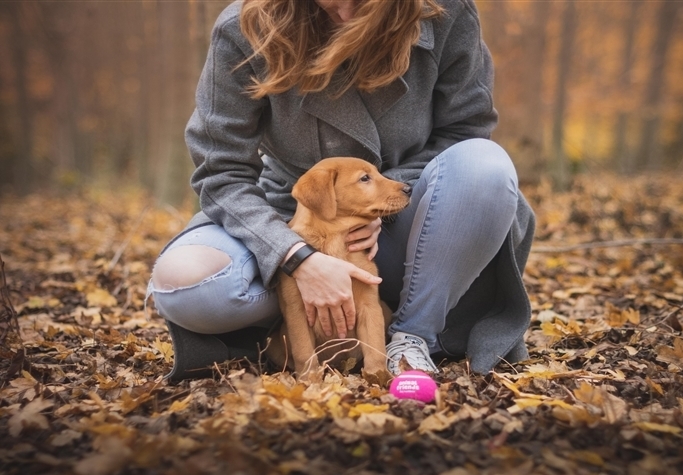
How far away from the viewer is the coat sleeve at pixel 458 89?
3127mm

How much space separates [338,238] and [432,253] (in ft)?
1.66

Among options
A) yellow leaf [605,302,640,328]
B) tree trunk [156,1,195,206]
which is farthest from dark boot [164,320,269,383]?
tree trunk [156,1,195,206]

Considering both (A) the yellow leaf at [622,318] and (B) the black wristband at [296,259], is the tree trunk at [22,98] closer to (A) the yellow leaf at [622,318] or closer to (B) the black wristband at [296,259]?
(B) the black wristband at [296,259]

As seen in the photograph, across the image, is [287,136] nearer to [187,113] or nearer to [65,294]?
[65,294]

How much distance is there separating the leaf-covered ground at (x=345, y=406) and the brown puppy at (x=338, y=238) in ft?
0.58

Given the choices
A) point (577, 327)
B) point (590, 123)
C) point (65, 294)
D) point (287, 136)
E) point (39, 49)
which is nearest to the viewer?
point (287, 136)

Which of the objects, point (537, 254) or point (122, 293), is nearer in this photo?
point (122, 293)

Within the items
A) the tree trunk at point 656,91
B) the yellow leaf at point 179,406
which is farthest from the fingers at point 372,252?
the tree trunk at point 656,91

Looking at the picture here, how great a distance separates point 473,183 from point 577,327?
3.92 ft

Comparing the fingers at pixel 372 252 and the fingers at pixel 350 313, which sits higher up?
the fingers at pixel 372 252

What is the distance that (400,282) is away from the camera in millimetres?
3318

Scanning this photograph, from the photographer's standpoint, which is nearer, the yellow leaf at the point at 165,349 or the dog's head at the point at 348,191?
the dog's head at the point at 348,191

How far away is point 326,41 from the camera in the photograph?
9.87ft

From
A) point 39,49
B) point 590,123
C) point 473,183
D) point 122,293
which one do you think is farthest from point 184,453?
point 590,123
